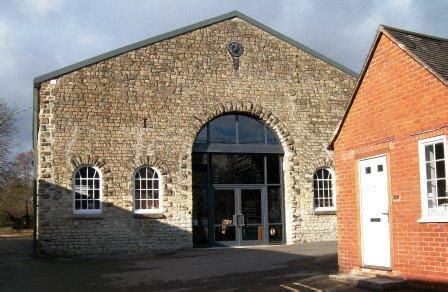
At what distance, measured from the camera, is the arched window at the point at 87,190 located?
19125 mm

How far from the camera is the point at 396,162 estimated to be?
9797 millimetres

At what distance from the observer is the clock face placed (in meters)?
21.4

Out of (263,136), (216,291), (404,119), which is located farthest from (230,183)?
(404,119)


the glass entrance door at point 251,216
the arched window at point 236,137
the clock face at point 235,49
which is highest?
the clock face at point 235,49

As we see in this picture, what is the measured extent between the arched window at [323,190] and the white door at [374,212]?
446 inches

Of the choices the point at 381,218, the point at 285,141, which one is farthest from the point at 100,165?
the point at 381,218

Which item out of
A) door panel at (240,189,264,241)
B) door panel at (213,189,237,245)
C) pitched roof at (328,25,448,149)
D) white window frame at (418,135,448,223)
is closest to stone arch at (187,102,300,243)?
door panel at (240,189,264,241)

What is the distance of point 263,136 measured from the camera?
21.8 meters

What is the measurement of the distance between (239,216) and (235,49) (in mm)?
6363

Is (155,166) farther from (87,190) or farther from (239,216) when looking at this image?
(239,216)

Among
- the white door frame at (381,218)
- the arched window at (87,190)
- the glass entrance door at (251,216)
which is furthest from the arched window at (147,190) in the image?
the white door frame at (381,218)

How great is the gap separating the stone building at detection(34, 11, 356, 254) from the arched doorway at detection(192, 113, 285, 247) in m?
0.04

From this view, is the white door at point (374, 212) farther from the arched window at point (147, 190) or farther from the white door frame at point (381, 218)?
the arched window at point (147, 190)

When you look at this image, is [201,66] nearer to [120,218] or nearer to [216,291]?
[120,218]
